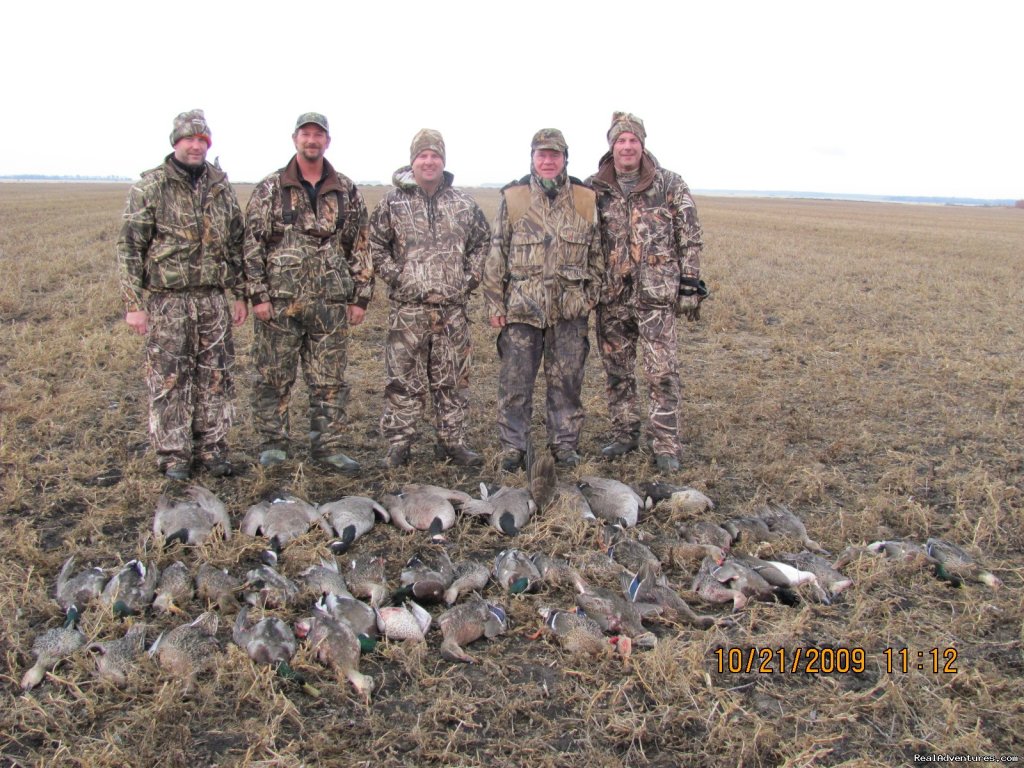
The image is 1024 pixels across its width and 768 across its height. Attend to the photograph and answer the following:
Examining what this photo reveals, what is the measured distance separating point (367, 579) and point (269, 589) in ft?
1.63

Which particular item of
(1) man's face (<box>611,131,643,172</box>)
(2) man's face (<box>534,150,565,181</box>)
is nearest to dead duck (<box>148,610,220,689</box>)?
(2) man's face (<box>534,150,565,181</box>)

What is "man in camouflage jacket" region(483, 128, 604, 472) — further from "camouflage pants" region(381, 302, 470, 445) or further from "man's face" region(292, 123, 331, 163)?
"man's face" region(292, 123, 331, 163)

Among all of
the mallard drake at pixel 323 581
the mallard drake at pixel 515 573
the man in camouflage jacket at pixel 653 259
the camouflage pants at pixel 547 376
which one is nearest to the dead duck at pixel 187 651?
the mallard drake at pixel 323 581

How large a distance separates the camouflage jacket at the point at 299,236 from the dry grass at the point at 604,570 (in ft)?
4.49

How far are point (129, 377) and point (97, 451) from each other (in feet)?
7.37

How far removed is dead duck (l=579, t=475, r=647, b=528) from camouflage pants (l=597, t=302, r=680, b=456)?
971 millimetres

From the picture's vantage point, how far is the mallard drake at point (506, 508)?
4.87 m

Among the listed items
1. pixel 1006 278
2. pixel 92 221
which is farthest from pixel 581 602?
pixel 92 221

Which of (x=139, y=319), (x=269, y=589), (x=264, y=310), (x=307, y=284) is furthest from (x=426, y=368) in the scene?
(x=269, y=589)

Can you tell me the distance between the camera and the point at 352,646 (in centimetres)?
348

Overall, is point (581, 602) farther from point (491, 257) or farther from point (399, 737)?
point (491, 257)

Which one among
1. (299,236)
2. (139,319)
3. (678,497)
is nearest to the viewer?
(678,497)

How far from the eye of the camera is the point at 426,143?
5.50 m

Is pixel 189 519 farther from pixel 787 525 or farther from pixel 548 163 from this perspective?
pixel 787 525
